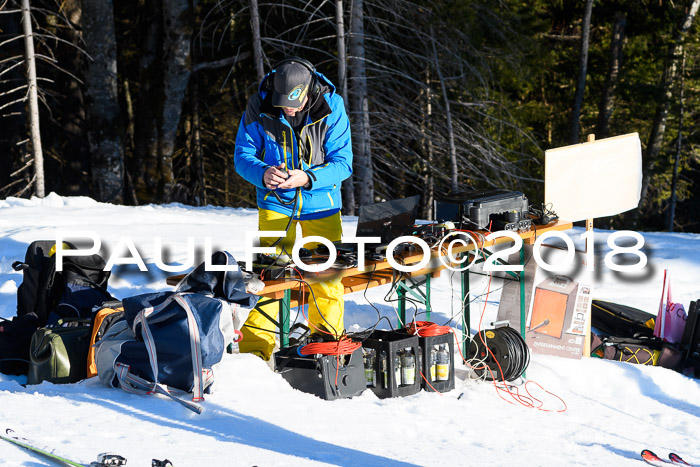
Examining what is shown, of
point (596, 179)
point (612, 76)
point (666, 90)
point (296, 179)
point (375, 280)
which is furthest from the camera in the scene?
point (666, 90)

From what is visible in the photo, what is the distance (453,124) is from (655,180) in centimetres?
951

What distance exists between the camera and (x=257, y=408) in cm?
381

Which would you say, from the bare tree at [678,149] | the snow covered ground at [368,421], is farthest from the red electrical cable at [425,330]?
the bare tree at [678,149]

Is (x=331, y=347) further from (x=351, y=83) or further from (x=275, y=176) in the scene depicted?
(x=351, y=83)

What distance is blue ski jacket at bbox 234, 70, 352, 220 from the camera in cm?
453

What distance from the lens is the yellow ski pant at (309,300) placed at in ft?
14.9

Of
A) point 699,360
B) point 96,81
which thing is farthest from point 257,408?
point 96,81

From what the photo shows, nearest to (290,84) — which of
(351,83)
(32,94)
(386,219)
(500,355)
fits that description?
(386,219)

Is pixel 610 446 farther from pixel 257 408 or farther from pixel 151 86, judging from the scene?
pixel 151 86

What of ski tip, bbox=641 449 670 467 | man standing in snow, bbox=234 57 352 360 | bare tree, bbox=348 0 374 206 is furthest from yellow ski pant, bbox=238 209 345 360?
bare tree, bbox=348 0 374 206

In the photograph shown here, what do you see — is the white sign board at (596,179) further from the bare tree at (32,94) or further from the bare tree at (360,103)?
the bare tree at (32,94)

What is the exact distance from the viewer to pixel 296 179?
4336 mm

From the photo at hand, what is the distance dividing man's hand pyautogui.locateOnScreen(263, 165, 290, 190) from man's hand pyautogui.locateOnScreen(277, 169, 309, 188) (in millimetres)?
21

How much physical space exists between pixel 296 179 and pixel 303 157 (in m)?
0.29
